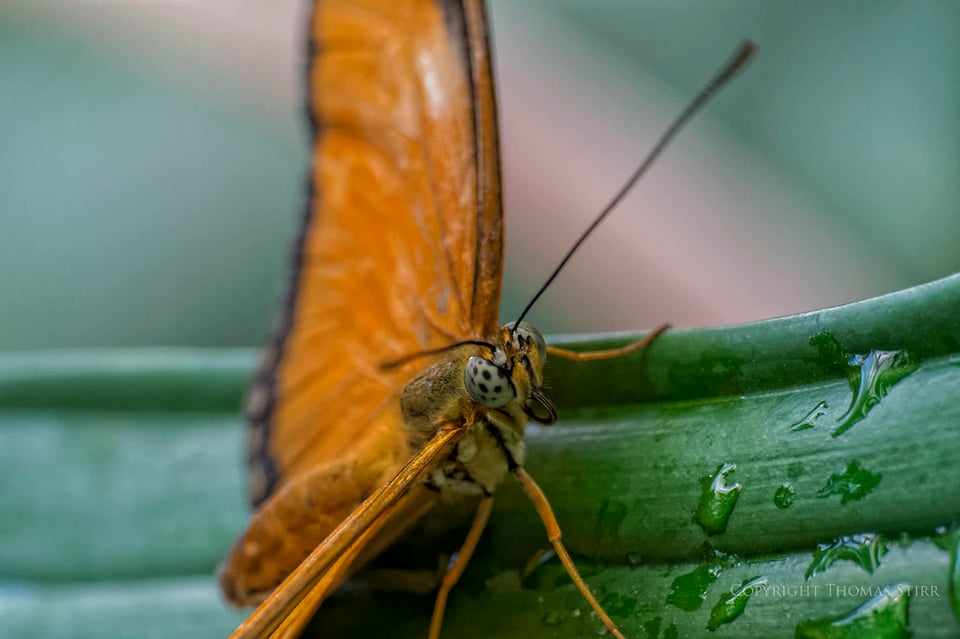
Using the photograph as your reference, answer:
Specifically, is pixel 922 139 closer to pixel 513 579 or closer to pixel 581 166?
pixel 581 166

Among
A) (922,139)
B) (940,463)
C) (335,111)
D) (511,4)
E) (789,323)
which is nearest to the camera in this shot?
(940,463)

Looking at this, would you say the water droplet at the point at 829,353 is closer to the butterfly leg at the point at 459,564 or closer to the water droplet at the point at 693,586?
the water droplet at the point at 693,586

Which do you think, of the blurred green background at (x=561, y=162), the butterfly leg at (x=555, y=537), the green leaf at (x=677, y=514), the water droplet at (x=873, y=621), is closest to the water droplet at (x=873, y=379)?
the green leaf at (x=677, y=514)

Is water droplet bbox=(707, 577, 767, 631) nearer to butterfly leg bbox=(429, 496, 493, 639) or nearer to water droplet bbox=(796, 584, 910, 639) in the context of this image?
water droplet bbox=(796, 584, 910, 639)

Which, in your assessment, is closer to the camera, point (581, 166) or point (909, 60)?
point (909, 60)

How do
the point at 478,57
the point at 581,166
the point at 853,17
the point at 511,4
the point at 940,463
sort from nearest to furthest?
1. the point at 940,463
2. the point at 478,57
3. the point at 853,17
4. the point at 581,166
5. the point at 511,4

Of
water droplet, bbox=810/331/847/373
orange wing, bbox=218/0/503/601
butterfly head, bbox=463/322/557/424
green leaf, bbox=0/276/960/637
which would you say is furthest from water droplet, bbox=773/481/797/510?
orange wing, bbox=218/0/503/601

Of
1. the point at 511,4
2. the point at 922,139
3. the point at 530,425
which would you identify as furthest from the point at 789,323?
the point at 511,4
